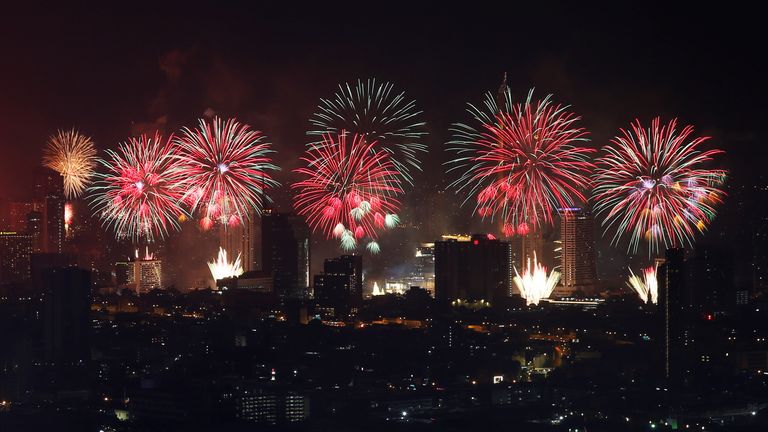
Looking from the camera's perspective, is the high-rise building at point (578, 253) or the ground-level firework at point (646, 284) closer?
the ground-level firework at point (646, 284)

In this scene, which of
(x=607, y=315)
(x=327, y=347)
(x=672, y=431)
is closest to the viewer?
(x=672, y=431)

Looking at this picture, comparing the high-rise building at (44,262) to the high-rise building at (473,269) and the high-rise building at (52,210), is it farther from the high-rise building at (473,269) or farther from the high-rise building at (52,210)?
the high-rise building at (473,269)

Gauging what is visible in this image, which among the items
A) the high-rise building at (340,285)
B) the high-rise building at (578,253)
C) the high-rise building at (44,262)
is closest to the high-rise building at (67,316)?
the high-rise building at (44,262)

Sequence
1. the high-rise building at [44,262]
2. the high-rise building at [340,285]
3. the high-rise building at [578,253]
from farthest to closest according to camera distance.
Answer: the high-rise building at [578,253] → the high-rise building at [340,285] → the high-rise building at [44,262]

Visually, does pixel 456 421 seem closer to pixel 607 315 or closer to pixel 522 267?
pixel 607 315

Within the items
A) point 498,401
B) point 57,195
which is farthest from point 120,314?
point 498,401

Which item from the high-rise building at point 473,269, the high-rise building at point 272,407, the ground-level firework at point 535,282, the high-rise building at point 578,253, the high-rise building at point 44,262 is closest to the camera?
the high-rise building at point 272,407

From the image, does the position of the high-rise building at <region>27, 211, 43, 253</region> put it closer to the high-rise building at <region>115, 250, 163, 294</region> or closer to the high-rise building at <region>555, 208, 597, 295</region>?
the high-rise building at <region>115, 250, 163, 294</region>

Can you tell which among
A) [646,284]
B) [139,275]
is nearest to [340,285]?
[646,284]
